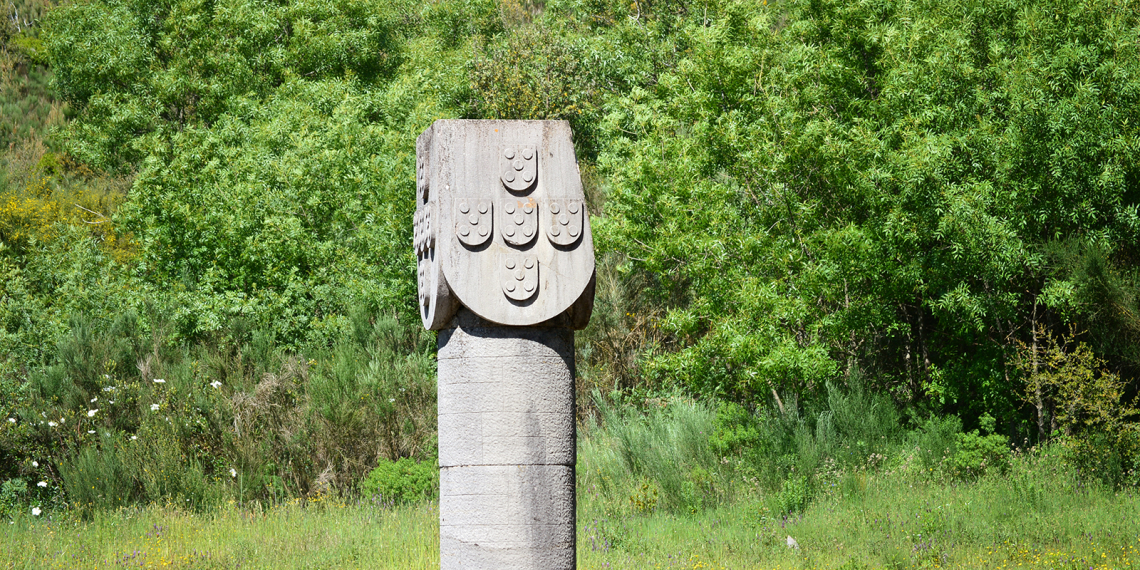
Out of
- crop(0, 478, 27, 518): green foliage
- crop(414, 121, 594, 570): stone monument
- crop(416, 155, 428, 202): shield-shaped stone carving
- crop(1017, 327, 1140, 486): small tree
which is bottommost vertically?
crop(0, 478, 27, 518): green foliage

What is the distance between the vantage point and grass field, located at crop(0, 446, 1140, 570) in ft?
29.2

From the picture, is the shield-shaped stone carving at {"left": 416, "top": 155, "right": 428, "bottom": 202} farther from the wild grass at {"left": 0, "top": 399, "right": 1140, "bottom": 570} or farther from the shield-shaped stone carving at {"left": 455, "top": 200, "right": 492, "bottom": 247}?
the wild grass at {"left": 0, "top": 399, "right": 1140, "bottom": 570}

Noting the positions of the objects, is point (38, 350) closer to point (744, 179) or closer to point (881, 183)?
point (744, 179)

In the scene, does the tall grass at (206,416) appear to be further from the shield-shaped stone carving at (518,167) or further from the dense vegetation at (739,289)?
the shield-shaped stone carving at (518,167)

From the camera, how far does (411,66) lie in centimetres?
2623

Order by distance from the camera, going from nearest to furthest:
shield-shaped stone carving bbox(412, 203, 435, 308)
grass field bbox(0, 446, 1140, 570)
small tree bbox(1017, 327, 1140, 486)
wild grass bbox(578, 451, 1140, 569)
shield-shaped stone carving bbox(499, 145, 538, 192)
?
shield-shaped stone carving bbox(499, 145, 538, 192) < shield-shaped stone carving bbox(412, 203, 435, 308) < wild grass bbox(578, 451, 1140, 569) < grass field bbox(0, 446, 1140, 570) < small tree bbox(1017, 327, 1140, 486)

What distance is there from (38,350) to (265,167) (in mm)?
5214

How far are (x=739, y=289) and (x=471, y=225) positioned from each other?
7.88m

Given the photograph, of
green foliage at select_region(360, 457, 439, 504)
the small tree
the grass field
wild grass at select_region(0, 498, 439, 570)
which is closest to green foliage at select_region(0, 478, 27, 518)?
wild grass at select_region(0, 498, 439, 570)

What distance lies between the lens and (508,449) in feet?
16.9

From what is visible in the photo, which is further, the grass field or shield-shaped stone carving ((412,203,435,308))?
the grass field

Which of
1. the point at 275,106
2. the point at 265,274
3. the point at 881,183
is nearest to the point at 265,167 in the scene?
the point at 265,274

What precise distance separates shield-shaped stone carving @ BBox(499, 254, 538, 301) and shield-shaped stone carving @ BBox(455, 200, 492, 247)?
5.5 inches

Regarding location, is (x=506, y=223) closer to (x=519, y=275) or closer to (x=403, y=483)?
(x=519, y=275)
